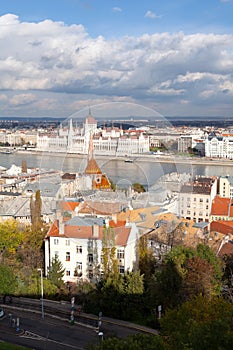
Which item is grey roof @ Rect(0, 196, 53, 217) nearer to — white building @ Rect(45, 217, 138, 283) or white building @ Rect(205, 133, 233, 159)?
white building @ Rect(45, 217, 138, 283)

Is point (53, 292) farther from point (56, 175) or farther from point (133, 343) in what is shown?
point (133, 343)

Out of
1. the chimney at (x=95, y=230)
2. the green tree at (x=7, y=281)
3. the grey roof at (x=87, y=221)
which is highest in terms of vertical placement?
the grey roof at (x=87, y=221)

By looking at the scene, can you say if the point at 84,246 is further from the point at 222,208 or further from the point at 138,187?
the point at 222,208

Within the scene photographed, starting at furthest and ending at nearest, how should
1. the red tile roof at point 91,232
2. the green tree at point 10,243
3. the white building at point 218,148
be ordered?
the white building at point 218,148
the green tree at point 10,243
the red tile roof at point 91,232

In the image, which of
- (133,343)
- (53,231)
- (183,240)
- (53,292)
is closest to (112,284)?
(53,292)

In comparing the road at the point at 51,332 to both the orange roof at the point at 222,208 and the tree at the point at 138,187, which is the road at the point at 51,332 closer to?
the tree at the point at 138,187

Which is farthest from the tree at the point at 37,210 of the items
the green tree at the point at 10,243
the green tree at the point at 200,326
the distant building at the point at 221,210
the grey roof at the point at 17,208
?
the green tree at the point at 200,326

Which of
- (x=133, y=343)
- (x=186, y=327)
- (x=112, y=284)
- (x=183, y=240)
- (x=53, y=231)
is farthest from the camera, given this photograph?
(x=183, y=240)
